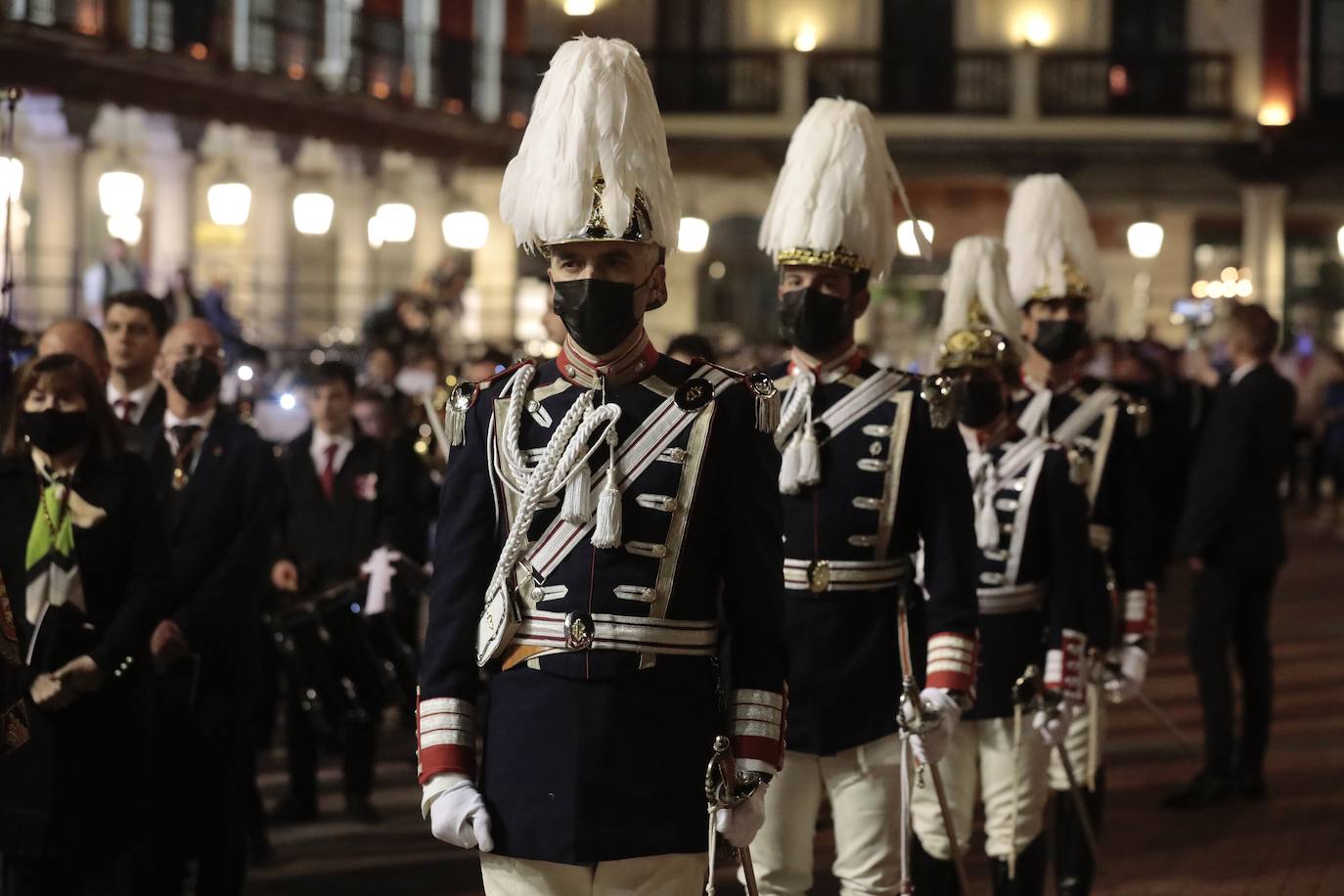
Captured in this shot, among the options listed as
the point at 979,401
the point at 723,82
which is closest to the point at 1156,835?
the point at 979,401

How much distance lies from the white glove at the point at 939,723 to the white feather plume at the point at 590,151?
5.62ft

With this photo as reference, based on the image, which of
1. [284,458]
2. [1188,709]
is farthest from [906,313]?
[284,458]

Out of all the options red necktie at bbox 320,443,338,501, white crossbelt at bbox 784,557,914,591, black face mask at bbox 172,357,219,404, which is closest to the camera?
white crossbelt at bbox 784,557,914,591

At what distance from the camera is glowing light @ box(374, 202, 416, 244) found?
997 inches

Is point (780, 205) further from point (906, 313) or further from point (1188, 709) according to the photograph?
point (906, 313)

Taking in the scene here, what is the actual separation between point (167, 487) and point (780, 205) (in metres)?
2.45

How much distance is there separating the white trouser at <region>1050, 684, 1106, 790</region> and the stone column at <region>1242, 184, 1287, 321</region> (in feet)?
92.3

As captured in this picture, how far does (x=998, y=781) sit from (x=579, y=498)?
2.80 m

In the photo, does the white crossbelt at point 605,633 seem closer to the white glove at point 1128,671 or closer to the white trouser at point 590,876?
the white trouser at point 590,876

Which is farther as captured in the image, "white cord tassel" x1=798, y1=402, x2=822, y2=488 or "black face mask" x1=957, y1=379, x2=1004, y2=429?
"black face mask" x1=957, y1=379, x2=1004, y2=429

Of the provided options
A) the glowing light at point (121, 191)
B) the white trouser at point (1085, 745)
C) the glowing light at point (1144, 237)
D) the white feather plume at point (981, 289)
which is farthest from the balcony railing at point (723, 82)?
the white trouser at point (1085, 745)

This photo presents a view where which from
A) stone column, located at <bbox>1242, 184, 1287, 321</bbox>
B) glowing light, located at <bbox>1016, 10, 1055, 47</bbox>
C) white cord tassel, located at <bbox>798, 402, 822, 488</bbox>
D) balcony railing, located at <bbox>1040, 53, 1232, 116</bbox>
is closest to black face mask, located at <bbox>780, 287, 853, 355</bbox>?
white cord tassel, located at <bbox>798, 402, 822, 488</bbox>

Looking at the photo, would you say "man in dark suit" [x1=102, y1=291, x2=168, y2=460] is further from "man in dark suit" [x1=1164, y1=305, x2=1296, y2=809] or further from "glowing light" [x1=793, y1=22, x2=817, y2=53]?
"glowing light" [x1=793, y1=22, x2=817, y2=53]

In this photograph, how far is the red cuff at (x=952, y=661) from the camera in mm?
5523
